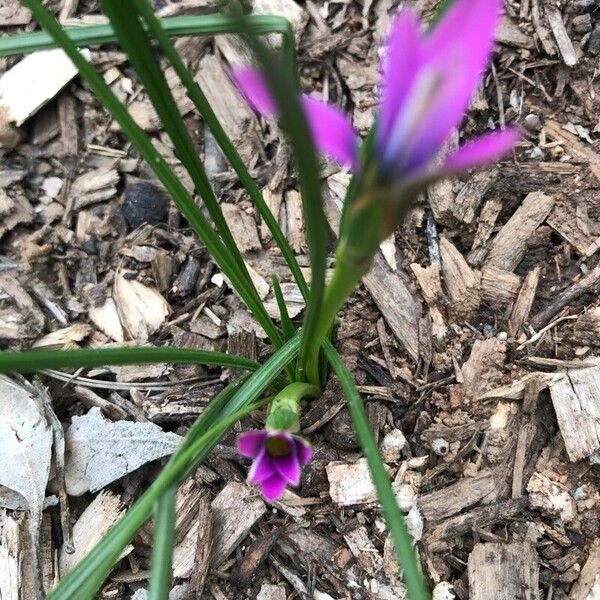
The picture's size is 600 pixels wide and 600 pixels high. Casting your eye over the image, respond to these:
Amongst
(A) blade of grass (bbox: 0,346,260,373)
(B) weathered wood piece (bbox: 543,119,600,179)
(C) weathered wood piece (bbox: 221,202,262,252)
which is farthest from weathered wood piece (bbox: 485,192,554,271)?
(A) blade of grass (bbox: 0,346,260,373)

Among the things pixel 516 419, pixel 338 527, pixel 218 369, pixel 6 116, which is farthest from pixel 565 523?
pixel 6 116

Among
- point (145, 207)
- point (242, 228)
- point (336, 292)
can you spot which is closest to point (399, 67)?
point (336, 292)

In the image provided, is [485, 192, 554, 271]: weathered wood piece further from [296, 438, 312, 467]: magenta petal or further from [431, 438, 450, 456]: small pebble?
[296, 438, 312, 467]: magenta petal

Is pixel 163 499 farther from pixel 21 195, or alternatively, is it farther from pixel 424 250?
pixel 21 195

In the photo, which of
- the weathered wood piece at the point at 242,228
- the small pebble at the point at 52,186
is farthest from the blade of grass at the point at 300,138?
the small pebble at the point at 52,186

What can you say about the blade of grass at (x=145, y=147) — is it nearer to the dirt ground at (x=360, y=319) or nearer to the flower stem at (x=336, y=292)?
the flower stem at (x=336, y=292)
